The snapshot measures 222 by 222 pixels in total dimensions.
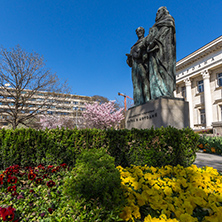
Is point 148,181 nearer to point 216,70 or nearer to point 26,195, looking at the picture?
point 26,195

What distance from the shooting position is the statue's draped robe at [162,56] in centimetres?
666

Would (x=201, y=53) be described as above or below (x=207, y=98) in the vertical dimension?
above

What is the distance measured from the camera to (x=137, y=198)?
7.63 feet

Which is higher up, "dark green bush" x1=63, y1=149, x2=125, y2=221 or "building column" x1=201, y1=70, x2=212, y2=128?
"building column" x1=201, y1=70, x2=212, y2=128

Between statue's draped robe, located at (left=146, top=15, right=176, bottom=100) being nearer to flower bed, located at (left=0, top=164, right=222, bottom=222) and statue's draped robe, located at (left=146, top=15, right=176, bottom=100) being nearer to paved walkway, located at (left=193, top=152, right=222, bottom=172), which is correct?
paved walkway, located at (left=193, top=152, right=222, bottom=172)

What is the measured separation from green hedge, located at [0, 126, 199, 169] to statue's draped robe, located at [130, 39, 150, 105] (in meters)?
3.64

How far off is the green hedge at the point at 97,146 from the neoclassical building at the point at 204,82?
25.6m

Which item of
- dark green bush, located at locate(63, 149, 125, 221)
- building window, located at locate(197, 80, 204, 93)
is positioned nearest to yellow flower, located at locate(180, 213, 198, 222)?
dark green bush, located at locate(63, 149, 125, 221)

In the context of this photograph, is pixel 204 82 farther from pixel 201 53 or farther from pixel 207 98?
pixel 201 53

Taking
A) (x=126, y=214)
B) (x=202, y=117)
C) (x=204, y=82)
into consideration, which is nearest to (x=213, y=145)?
(x=126, y=214)

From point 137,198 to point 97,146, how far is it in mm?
2113

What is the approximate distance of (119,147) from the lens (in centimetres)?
425

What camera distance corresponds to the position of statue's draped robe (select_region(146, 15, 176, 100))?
666 cm

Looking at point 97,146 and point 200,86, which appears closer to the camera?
point 97,146
